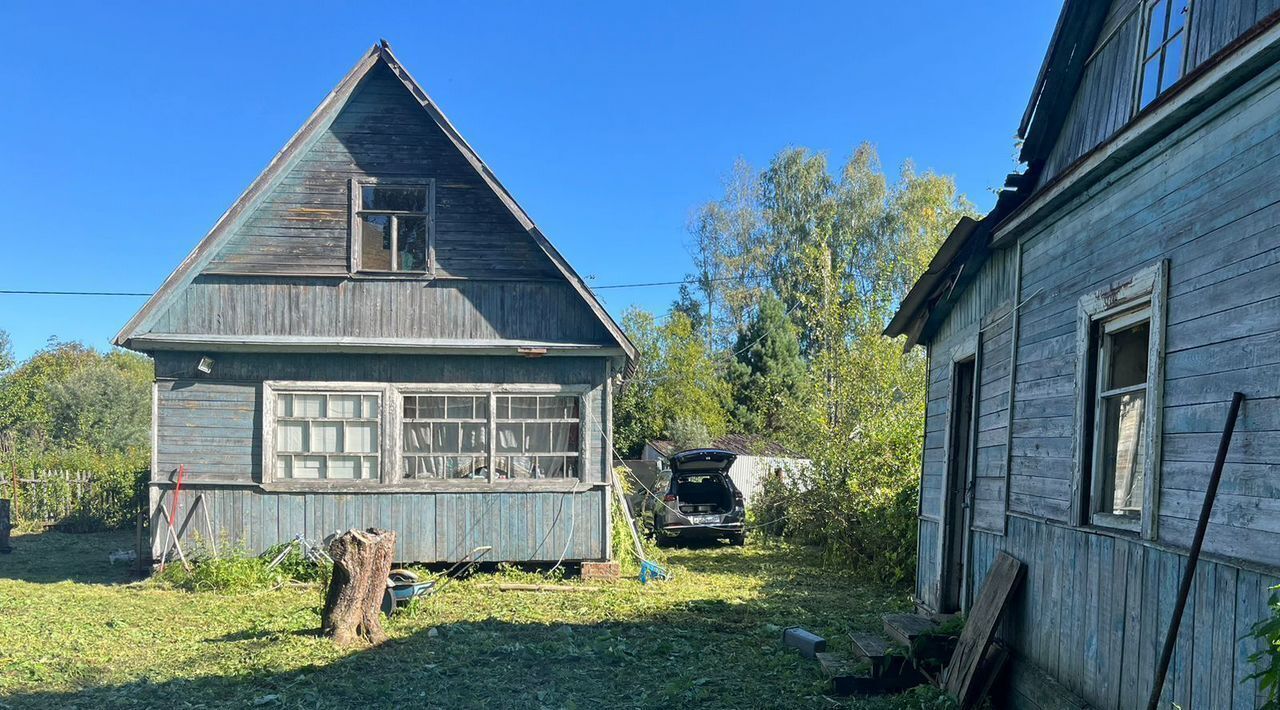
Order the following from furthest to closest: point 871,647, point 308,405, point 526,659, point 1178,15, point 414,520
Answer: point 308,405 < point 414,520 < point 526,659 < point 871,647 < point 1178,15

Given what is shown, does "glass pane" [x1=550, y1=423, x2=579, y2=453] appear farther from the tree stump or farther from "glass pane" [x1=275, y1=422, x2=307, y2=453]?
the tree stump

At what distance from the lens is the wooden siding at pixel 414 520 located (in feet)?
38.8

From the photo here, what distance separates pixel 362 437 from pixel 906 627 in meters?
7.79

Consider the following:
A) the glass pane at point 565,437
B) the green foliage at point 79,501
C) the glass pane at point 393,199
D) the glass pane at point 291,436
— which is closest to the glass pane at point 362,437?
the glass pane at point 291,436

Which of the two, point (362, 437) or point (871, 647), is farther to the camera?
point (362, 437)

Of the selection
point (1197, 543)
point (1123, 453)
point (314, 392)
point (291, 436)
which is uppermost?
point (1123, 453)

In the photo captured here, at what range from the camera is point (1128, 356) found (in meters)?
5.27

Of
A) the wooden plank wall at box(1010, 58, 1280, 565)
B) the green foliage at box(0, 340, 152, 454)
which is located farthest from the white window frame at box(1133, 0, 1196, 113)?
the green foliage at box(0, 340, 152, 454)

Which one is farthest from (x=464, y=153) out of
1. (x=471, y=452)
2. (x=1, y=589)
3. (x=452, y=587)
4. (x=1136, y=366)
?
(x=1136, y=366)

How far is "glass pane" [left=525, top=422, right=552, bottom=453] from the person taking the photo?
12.2 meters

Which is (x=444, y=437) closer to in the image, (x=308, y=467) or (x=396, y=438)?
(x=396, y=438)

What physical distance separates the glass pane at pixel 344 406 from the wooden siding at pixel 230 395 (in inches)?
10.1

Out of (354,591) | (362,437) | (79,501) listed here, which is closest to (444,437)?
(362,437)

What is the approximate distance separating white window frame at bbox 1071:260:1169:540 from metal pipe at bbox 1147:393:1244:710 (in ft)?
1.72
